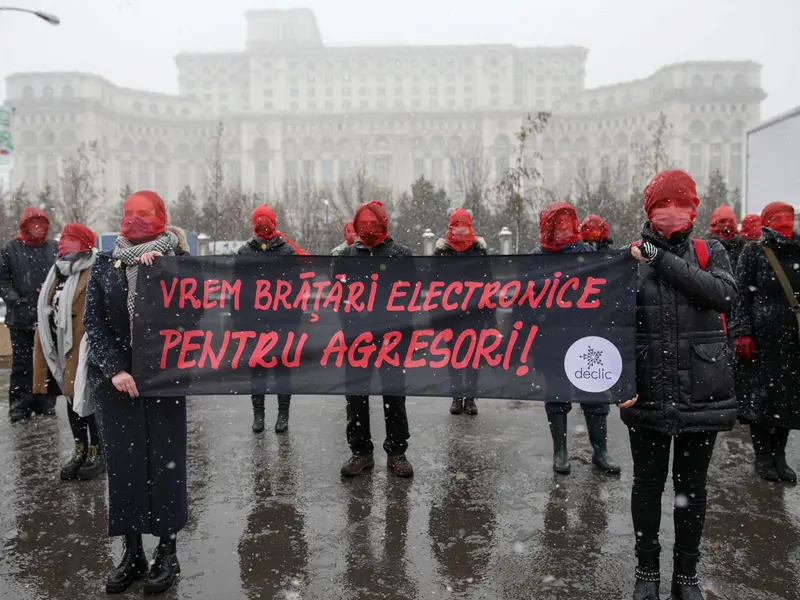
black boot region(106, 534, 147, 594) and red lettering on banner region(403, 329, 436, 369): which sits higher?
red lettering on banner region(403, 329, 436, 369)

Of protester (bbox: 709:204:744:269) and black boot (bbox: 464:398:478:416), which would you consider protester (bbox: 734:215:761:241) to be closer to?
protester (bbox: 709:204:744:269)

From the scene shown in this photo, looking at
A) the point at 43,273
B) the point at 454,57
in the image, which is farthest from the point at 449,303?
the point at 454,57

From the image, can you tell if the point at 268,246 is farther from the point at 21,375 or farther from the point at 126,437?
the point at 21,375

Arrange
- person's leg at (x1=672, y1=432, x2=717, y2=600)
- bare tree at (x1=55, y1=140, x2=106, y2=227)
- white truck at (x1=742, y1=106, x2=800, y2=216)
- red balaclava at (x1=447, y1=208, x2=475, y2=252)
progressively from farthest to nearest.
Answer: bare tree at (x1=55, y1=140, x2=106, y2=227) → white truck at (x1=742, y1=106, x2=800, y2=216) → red balaclava at (x1=447, y1=208, x2=475, y2=252) → person's leg at (x1=672, y1=432, x2=717, y2=600)

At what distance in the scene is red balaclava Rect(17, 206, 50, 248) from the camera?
6.45 meters

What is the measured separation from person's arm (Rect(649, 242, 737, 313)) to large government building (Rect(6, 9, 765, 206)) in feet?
296

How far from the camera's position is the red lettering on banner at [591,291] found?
11.6ft

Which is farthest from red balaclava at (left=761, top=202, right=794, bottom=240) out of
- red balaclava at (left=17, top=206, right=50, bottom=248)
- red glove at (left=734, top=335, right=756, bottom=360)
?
red balaclava at (left=17, top=206, right=50, bottom=248)

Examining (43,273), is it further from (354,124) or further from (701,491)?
(354,124)

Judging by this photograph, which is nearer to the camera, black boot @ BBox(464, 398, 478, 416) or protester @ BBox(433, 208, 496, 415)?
protester @ BBox(433, 208, 496, 415)

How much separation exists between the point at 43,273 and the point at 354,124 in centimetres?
10840

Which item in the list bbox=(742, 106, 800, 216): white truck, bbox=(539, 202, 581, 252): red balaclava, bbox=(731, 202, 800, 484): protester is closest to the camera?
bbox=(731, 202, 800, 484): protester

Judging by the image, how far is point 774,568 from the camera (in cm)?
349

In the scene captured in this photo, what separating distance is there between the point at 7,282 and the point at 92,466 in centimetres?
277
